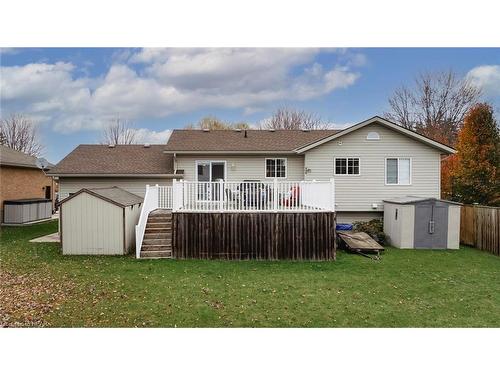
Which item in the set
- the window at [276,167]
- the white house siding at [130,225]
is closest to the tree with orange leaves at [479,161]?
the window at [276,167]

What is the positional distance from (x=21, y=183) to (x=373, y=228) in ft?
59.6

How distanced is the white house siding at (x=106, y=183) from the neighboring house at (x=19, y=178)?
346 centimetres

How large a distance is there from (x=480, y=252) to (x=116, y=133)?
31.0m

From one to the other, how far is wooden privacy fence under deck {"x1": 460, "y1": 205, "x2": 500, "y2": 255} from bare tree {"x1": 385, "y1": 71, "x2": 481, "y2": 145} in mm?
13899

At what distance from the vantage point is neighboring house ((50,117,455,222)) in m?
13.2

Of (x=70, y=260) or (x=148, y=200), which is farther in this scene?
(x=148, y=200)

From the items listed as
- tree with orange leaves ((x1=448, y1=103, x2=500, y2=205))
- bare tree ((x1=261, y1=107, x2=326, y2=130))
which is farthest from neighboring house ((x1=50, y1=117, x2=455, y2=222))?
bare tree ((x1=261, y1=107, x2=326, y2=130))

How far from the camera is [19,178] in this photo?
1734 centimetres

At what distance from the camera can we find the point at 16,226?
15281 mm

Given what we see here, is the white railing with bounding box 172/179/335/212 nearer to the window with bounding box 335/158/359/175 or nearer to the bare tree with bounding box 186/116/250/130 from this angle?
the window with bounding box 335/158/359/175

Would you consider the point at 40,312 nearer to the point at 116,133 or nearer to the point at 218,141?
the point at 218,141

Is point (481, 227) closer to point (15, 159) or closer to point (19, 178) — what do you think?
point (19, 178)

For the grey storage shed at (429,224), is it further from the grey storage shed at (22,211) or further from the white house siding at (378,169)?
the grey storage shed at (22,211)
